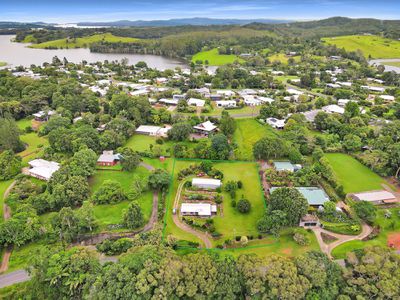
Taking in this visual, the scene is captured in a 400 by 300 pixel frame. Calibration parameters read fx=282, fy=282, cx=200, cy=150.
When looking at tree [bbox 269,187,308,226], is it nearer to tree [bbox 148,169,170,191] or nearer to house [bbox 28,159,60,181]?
tree [bbox 148,169,170,191]

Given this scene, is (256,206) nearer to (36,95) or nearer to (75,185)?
(75,185)

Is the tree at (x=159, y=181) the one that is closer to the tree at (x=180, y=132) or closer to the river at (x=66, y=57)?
the tree at (x=180, y=132)

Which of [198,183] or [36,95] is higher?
[36,95]

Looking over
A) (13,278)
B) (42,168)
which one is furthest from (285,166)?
(42,168)

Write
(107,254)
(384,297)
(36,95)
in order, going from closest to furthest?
(384,297)
(107,254)
(36,95)

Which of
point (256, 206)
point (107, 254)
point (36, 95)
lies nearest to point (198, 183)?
point (256, 206)
